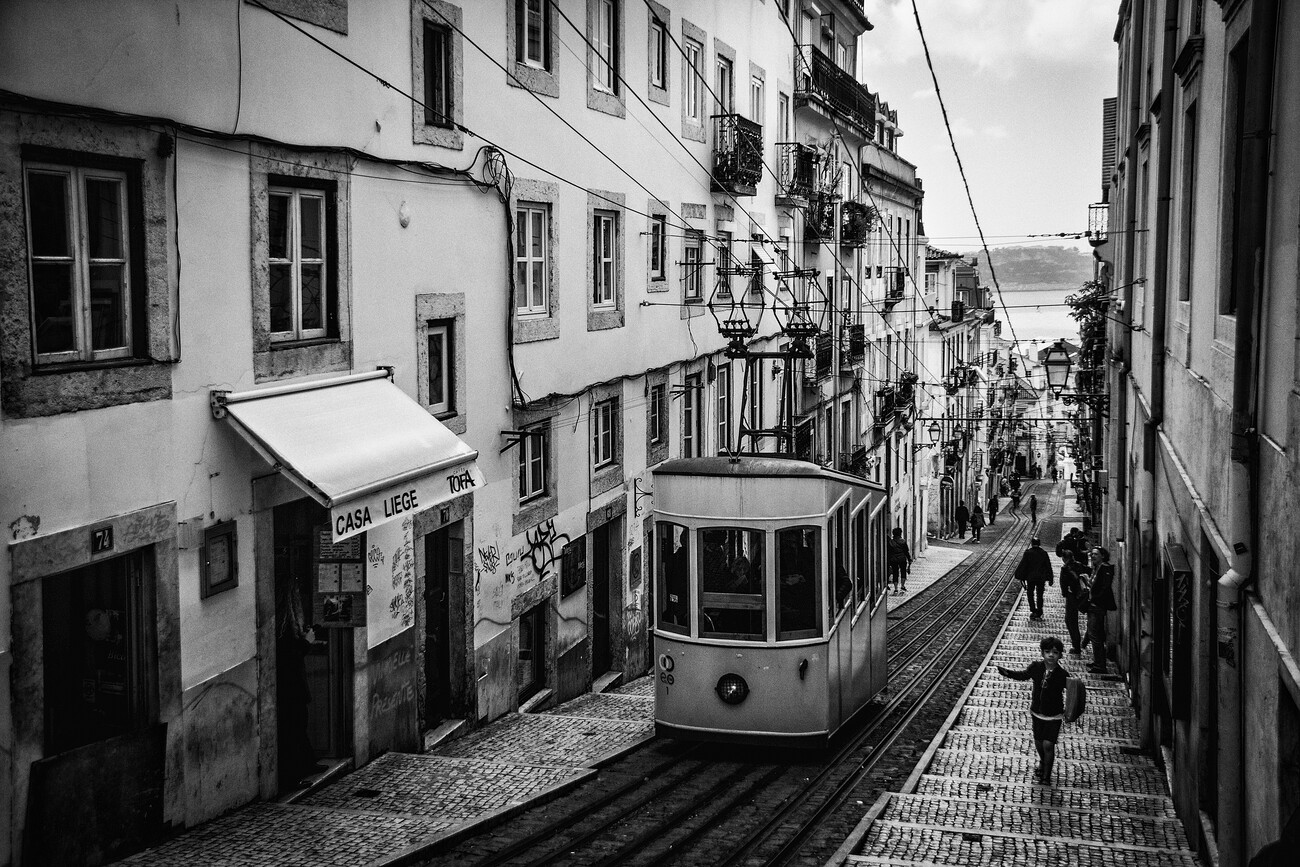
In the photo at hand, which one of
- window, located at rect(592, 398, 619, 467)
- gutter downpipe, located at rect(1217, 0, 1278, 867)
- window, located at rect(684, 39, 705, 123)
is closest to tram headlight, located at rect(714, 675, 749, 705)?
gutter downpipe, located at rect(1217, 0, 1278, 867)

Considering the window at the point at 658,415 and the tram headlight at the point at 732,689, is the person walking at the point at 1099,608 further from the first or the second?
the tram headlight at the point at 732,689

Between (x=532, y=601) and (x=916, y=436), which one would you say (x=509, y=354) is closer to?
(x=532, y=601)

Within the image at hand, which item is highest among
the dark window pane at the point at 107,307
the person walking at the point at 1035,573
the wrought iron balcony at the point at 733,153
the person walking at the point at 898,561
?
the wrought iron balcony at the point at 733,153

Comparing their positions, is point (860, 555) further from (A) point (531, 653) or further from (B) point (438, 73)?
(B) point (438, 73)

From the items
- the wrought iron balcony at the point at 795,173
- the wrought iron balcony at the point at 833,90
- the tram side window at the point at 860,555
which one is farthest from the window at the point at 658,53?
the tram side window at the point at 860,555

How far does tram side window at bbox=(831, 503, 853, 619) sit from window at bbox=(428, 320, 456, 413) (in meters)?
4.06

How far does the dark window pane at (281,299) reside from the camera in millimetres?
10094

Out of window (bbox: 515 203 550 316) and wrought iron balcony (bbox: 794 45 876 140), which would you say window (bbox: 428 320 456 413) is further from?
wrought iron balcony (bbox: 794 45 876 140)

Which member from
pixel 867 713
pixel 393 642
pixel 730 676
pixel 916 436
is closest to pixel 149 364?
pixel 393 642

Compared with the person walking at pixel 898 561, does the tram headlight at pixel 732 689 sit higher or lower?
higher

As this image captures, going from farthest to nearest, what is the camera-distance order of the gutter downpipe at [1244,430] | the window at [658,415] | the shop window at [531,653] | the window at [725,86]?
1. the window at [725,86]
2. the window at [658,415]
3. the shop window at [531,653]
4. the gutter downpipe at [1244,430]

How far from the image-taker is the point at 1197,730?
29.7 ft

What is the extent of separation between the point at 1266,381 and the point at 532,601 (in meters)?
9.65

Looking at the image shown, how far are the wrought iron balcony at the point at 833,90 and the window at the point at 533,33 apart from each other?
13235 millimetres
